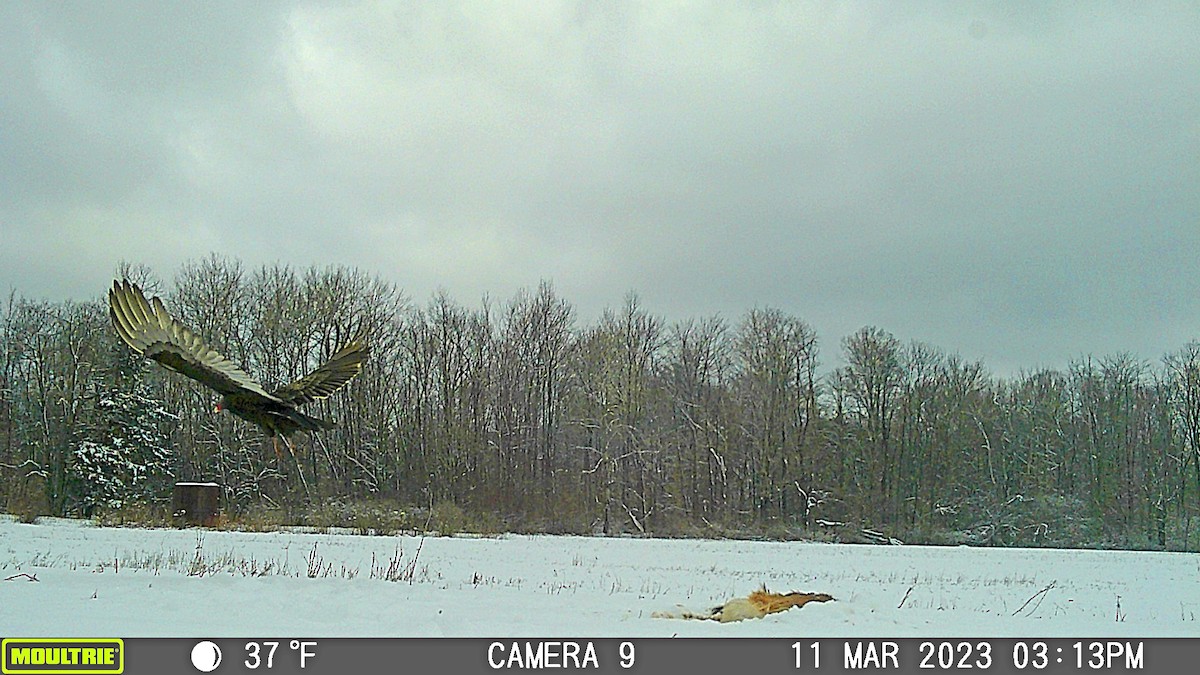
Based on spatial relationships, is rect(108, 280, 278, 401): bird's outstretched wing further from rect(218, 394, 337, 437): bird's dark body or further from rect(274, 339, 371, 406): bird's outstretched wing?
rect(274, 339, 371, 406): bird's outstretched wing

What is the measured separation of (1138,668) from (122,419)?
31.7 meters

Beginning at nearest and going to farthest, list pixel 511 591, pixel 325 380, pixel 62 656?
pixel 62 656, pixel 325 380, pixel 511 591

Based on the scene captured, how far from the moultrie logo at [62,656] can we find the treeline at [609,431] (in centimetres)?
2544

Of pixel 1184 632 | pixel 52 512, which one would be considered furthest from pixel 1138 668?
pixel 52 512

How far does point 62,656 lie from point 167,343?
2479 millimetres

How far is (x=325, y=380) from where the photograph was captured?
27.4ft

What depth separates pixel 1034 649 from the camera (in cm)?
860

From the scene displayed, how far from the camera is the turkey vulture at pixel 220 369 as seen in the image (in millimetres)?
7555

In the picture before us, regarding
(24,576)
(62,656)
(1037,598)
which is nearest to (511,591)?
(24,576)

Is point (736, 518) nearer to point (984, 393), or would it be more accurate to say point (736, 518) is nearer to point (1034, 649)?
point (984, 393)

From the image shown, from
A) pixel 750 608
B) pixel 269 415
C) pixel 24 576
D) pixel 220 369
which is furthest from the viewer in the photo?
pixel 24 576

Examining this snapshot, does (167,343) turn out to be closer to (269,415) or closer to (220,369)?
(220,369)

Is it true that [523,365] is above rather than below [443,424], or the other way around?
above

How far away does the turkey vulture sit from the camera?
7555 millimetres
